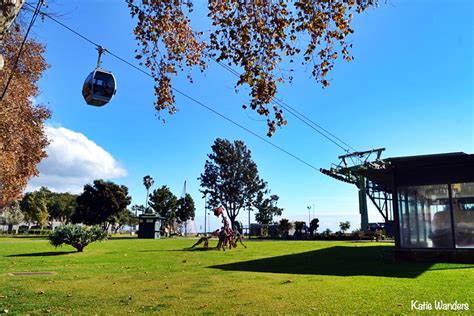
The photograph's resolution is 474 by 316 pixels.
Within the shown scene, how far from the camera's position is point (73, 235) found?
17.8m

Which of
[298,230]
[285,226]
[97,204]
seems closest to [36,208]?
[97,204]

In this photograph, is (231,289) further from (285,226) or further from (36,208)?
(36,208)

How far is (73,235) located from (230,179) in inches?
1875

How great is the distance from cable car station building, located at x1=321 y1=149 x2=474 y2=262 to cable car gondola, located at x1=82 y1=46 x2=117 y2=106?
38.4 feet

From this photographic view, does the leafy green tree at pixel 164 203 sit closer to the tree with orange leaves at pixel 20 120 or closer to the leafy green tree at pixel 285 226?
the leafy green tree at pixel 285 226

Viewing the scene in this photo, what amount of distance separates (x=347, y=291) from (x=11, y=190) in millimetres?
16433

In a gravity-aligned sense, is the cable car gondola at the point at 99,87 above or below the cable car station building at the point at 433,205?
above

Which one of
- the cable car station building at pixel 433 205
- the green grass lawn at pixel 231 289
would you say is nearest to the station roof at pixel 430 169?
the cable car station building at pixel 433 205

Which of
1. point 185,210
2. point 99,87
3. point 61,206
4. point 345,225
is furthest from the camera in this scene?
point 61,206

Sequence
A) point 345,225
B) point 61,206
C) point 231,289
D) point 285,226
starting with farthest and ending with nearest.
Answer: point 61,206
point 345,225
point 285,226
point 231,289

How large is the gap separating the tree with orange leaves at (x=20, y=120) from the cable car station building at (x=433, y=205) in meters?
15.0

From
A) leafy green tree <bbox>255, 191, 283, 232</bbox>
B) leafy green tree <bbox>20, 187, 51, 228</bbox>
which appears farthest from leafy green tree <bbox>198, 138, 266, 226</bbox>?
leafy green tree <bbox>20, 187, 51, 228</bbox>

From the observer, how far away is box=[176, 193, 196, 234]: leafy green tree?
2864 inches

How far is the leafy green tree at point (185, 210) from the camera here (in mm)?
72750
